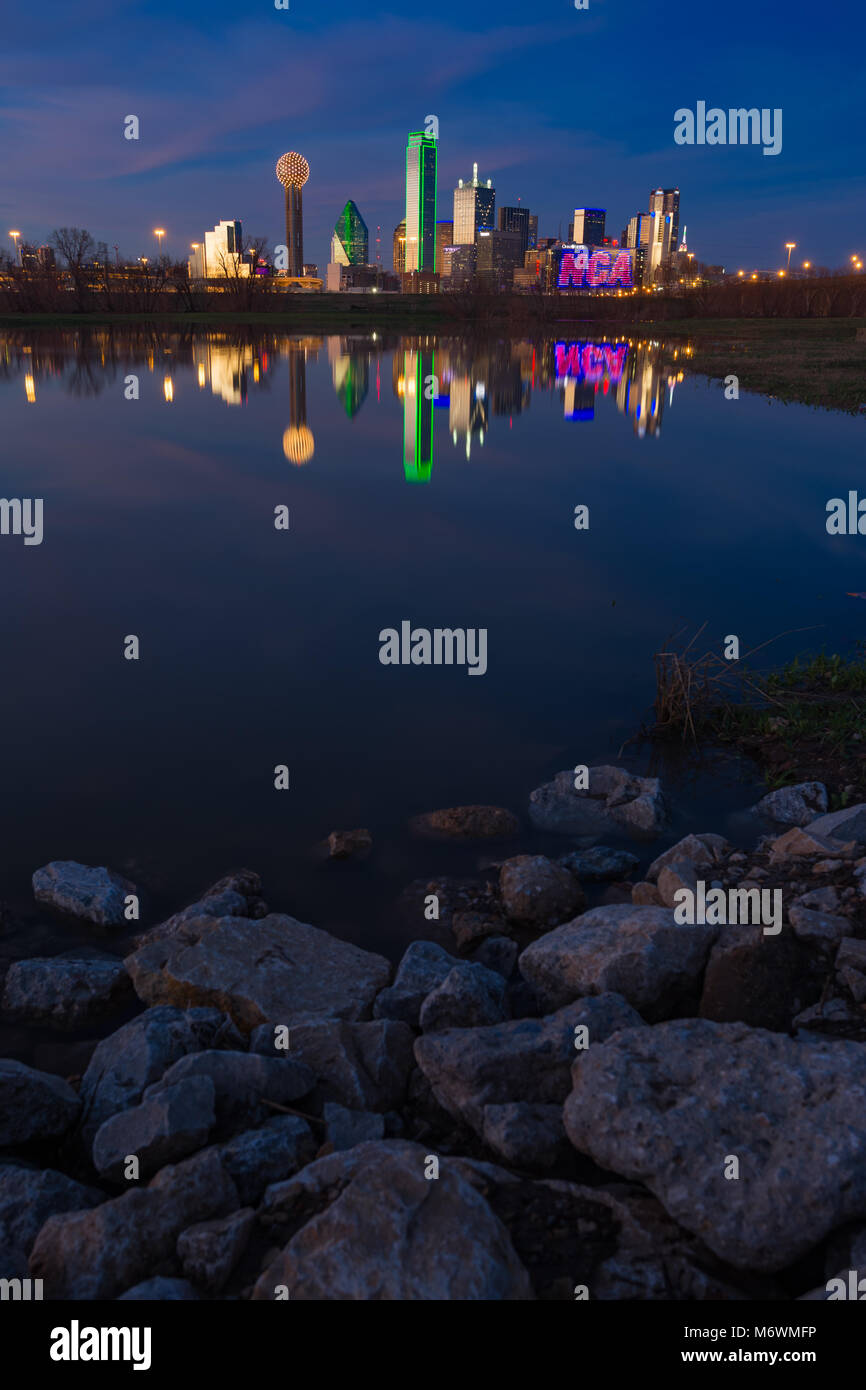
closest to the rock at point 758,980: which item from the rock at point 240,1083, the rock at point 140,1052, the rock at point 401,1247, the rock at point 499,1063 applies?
the rock at point 499,1063

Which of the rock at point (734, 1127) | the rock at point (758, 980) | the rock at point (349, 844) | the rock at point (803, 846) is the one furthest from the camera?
the rock at point (349, 844)

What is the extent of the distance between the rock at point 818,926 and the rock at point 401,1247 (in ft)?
10.9

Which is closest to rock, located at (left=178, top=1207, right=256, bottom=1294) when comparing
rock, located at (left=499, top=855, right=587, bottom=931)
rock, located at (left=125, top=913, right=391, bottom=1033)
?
rock, located at (left=125, top=913, right=391, bottom=1033)

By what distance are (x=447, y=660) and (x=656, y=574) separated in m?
6.61

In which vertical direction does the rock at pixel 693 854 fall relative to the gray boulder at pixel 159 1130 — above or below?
above

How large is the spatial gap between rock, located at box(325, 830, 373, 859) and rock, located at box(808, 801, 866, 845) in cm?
409

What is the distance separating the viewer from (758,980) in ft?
22.2

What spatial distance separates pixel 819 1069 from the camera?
18.2 ft

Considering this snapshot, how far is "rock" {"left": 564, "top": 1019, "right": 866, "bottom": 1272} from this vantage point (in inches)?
189

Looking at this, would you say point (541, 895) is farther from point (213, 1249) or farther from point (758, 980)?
point (213, 1249)

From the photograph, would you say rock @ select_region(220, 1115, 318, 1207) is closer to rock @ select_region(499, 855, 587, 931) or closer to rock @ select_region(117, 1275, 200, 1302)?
rock @ select_region(117, 1275, 200, 1302)

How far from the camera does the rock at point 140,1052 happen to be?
6277mm

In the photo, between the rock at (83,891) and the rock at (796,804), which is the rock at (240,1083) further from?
the rock at (796,804)

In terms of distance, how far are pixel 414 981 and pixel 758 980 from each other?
2343 millimetres
